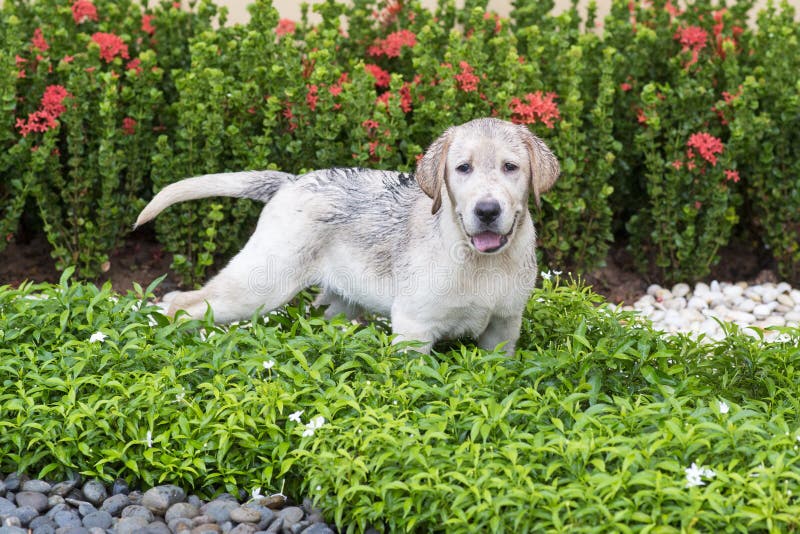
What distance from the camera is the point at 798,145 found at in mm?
7199

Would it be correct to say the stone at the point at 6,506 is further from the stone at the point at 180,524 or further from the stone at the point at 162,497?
the stone at the point at 180,524

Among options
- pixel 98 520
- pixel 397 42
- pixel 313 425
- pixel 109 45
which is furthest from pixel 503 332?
pixel 109 45

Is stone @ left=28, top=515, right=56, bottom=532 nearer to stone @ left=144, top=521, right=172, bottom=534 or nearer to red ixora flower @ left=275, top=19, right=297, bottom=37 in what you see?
stone @ left=144, top=521, right=172, bottom=534

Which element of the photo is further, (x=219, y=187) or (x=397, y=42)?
(x=397, y=42)

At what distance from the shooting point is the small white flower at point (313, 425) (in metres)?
4.34

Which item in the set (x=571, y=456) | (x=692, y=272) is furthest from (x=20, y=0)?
(x=571, y=456)

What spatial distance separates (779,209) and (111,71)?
172 inches

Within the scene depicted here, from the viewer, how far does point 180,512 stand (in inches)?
170

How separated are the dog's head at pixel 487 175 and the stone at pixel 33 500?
206 centimetres

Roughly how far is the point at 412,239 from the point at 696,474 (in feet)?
6.27

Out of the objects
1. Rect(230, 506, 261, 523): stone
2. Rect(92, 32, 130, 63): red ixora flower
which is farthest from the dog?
Rect(92, 32, 130, 63): red ixora flower

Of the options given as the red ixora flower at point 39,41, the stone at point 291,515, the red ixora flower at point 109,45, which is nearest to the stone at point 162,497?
the stone at point 291,515

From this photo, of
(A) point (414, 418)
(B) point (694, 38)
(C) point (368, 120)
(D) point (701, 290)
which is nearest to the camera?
(A) point (414, 418)

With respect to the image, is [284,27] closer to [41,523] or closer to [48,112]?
[48,112]
